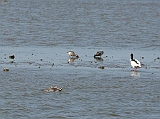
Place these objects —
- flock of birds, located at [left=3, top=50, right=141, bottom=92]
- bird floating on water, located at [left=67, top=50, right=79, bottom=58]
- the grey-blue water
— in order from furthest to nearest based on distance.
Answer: bird floating on water, located at [left=67, top=50, right=79, bottom=58] → flock of birds, located at [left=3, top=50, right=141, bottom=92] → the grey-blue water

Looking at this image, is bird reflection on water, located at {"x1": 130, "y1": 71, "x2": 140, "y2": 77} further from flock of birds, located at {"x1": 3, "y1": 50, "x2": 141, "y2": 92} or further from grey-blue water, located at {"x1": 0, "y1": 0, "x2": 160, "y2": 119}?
flock of birds, located at {"x1": 3, "y1": 50, "x2": 141, "y2": 92}

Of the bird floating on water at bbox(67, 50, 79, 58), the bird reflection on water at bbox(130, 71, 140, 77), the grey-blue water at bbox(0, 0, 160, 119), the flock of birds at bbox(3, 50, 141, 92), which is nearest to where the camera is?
the grey-blue water at bbox(0, 0, 160, 119)

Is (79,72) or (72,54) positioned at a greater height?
(72,54)

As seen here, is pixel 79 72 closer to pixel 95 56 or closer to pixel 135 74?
pixel 135 74

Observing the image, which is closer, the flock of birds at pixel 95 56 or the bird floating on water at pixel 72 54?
the flock of birds at pixel 95 56

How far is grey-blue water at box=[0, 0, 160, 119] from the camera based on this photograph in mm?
15305

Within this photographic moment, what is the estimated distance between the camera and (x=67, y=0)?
69.8 meters

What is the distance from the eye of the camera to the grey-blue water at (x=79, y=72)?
15305 millimetres

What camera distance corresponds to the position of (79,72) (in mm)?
20547

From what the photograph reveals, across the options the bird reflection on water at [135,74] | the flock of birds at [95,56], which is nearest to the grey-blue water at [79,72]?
the bird reflection on water at [135,74]

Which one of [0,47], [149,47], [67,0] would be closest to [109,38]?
[149,47]

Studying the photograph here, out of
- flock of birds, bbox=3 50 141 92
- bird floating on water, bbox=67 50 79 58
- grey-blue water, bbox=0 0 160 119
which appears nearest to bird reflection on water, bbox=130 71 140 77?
grey-blue water, bbox=0 0 160 119

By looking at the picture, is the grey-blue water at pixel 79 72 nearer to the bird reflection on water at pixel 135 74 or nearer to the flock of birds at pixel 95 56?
the bird reflection on water at pixel 135 74

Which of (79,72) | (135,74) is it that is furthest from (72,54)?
(135,74)
